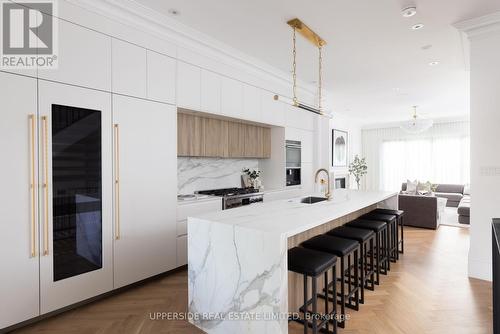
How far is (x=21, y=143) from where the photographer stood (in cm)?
215

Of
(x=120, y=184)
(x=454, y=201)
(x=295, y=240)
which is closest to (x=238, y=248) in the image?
(x=295, y=240)

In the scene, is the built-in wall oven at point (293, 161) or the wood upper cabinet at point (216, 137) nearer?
the wood upper cabinet at point (216, 137)

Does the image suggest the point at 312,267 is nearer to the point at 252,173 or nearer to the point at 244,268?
the point at 244,268

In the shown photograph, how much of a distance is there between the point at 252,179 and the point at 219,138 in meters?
1.06

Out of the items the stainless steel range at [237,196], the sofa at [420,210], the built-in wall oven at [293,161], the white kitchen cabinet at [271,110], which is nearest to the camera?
the stainless steel range at [237,196]

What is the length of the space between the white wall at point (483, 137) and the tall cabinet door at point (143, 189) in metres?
3.35

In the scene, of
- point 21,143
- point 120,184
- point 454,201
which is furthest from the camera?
point 454,201

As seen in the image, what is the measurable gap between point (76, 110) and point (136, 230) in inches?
49.6

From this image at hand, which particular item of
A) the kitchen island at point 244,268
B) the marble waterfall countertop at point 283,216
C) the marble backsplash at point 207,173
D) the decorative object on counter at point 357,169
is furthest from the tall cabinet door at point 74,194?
the decorative object on counter at point 357,169

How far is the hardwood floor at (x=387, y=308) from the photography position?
2.21 m

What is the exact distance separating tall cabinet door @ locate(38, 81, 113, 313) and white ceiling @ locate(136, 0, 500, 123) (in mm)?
1203

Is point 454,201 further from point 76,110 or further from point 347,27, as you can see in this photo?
point 76,110

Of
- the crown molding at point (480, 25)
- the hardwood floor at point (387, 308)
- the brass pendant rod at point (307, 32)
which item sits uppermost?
the brass pendant rod at point (307, 32)

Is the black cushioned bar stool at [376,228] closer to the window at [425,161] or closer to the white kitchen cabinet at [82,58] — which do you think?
the white kitchen cabinet at [82,58]
